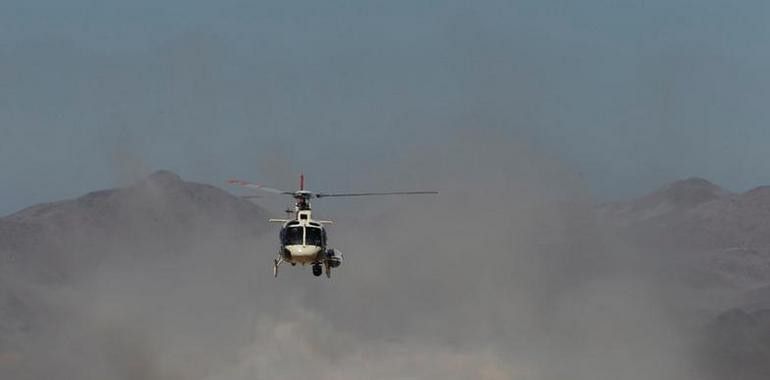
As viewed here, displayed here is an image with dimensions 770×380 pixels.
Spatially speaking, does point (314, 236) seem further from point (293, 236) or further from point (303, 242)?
point (293, 236)

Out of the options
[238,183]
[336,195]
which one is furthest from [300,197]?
[238,183]

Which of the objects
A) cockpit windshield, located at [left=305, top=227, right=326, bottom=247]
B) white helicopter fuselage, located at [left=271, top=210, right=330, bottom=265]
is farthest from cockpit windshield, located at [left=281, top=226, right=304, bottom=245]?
cockpit windshield, located at [left=305, top=227, right=326, bottom=247]

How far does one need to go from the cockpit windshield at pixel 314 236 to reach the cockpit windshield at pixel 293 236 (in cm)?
50

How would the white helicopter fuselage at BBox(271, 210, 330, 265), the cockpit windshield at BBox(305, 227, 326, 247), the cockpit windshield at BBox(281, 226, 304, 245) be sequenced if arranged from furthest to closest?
the cockpit windshield at BBox(305, 227, 326, 247) < the cockpit windshield at BBox(281, 226, 304, 245) < the white helicopter fuselage at BBox(271, 210, 330, 265)

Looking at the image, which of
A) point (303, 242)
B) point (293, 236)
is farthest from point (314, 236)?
point (293, 236)

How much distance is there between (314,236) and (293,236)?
6.07ft

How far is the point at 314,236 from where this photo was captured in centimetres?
11131

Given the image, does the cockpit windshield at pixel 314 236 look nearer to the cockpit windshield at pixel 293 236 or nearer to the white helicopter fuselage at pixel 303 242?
the white helicopter fuselage at pixel 303 242

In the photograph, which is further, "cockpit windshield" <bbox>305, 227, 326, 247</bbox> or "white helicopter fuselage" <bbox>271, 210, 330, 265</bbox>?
"cockpit windshield" <bbox>305, 227, 326, 247</bbox>

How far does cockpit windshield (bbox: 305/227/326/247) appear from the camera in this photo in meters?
111

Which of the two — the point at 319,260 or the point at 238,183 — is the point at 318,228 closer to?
the point at 319,260

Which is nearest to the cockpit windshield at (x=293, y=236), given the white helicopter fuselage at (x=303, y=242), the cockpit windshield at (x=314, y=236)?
the white helicopter fuselage at (x=303, y=242)

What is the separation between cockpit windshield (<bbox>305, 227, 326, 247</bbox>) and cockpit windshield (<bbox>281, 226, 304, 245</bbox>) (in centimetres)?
50

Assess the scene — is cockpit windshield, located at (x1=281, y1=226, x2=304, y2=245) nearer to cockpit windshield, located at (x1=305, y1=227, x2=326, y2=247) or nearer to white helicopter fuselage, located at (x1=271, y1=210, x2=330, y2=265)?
white helicopter fuselage, located at (x1=271, y1=210, x2=330, y2=265)
